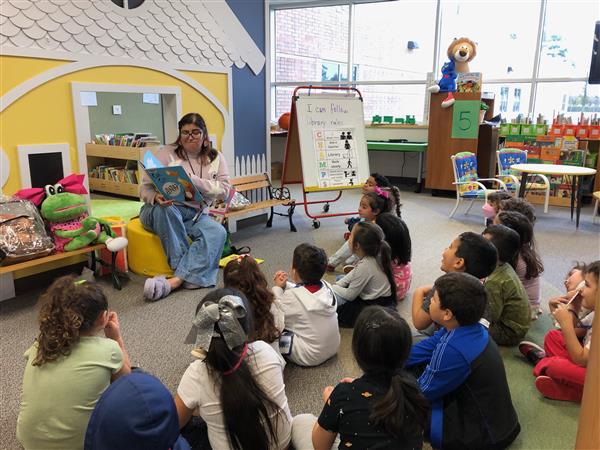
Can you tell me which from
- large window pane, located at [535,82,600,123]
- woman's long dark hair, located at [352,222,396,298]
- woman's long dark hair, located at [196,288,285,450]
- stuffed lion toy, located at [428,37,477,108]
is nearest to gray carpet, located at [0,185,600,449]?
woman's long dark hair, located at [352,222,396,298]

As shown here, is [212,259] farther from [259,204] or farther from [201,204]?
[259,204]

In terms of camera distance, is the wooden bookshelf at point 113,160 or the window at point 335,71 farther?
the window at point 335,71

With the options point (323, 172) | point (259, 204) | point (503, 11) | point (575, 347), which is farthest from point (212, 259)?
point (503, 11)

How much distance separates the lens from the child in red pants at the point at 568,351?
195cm

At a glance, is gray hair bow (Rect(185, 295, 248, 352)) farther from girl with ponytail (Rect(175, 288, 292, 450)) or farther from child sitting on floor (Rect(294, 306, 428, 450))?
child sitting on floor (Rect(294, 306, 428, 450))

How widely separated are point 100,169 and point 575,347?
599cm

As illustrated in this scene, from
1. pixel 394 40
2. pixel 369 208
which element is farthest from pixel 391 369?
pixel 394 40

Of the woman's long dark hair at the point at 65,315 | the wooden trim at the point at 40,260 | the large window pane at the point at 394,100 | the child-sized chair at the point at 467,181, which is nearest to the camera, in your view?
the woman's long dark hair at the point at 65,315

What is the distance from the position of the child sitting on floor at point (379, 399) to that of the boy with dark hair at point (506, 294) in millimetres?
1184

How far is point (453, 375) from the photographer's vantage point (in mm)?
1650

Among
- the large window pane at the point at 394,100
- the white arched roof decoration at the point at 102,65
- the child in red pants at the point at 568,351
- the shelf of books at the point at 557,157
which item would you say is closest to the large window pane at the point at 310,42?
the large window pane at the point at 394,100

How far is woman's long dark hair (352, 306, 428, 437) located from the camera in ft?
4.00

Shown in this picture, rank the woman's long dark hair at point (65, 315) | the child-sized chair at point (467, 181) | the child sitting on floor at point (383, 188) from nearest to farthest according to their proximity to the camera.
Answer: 1. the woman's long dark hair at point (65, 315)
2. the child sitting on floor at point (383, 188)
3. the child-sized chair at point (467, 181)

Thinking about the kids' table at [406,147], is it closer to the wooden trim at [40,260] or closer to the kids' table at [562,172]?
the kids' table at [562,172]
